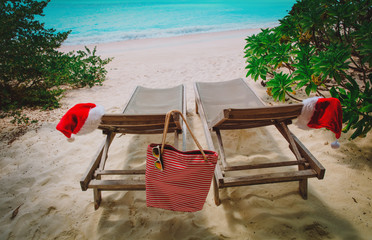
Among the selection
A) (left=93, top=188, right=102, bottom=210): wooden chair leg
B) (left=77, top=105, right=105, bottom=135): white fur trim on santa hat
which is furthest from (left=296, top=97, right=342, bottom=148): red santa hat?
(left=93, top=188, right=102, bottom=210): wooden chair leg

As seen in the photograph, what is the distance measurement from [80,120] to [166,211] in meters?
1.15

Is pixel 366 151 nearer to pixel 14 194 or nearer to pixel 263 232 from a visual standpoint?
pixel 263 232

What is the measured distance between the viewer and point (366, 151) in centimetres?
238

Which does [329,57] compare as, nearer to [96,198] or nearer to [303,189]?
[303,189]

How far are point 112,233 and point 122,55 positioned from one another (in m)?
7.94

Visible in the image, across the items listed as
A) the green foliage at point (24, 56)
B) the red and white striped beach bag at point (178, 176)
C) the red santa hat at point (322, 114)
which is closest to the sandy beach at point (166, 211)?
the red and white striped beach bag at point (178, 176)

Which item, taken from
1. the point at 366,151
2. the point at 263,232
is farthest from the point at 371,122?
the point at 263,232

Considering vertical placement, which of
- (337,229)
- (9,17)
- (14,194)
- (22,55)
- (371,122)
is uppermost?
(9,17)

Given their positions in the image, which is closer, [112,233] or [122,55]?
[112,233]

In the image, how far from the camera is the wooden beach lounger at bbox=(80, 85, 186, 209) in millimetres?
1691

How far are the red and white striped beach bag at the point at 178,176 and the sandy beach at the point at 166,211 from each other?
0.41 metres

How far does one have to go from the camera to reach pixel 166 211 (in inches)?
74.1

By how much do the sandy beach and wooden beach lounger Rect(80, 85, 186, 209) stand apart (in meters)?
0.30

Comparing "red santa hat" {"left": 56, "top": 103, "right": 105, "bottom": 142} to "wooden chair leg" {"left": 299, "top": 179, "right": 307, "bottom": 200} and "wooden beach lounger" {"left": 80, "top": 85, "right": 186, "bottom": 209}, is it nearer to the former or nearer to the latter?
"wooden beach lounger" {"left": 80, "top": 85, "right": 186, "bottom": 209}
